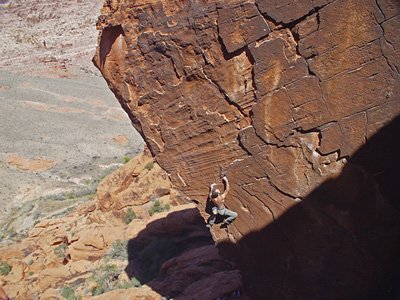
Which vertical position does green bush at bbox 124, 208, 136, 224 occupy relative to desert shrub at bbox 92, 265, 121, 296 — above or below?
above

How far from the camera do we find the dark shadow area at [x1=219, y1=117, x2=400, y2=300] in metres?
5.80

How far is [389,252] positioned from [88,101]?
40638mm

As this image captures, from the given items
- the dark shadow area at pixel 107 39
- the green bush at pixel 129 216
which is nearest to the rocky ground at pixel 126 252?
the green bush at pixel 129 216

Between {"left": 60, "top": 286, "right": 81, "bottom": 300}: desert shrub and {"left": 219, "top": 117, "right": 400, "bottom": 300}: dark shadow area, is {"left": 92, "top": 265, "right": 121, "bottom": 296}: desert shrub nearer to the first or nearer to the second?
{"left": 60, "top": 286, "right": 81, "bottom": 300}: desert shrub

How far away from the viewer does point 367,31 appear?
5.25 meters

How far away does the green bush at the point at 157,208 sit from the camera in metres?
15.3

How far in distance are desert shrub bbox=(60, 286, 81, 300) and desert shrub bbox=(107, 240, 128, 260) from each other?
5.12 feet

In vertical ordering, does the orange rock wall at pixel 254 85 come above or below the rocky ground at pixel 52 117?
below

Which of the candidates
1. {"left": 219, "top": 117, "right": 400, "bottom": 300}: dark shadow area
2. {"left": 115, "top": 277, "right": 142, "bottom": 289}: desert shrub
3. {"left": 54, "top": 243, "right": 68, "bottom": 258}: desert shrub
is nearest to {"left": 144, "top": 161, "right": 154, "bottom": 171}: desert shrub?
{"left": 54, "top": 243, "right": 68, "bottom": 258}: desert shrub

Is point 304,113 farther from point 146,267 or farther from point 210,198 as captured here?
point 146,267

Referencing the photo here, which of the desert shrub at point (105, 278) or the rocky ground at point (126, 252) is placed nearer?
the rocky ground at point (126, 252)

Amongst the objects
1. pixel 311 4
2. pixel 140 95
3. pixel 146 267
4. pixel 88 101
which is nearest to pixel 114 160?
pixel 88 101

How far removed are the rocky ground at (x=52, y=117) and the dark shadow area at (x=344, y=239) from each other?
14.8 m

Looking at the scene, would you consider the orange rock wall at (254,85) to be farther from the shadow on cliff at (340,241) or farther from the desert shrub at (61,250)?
the desert shrub at (61,250)
